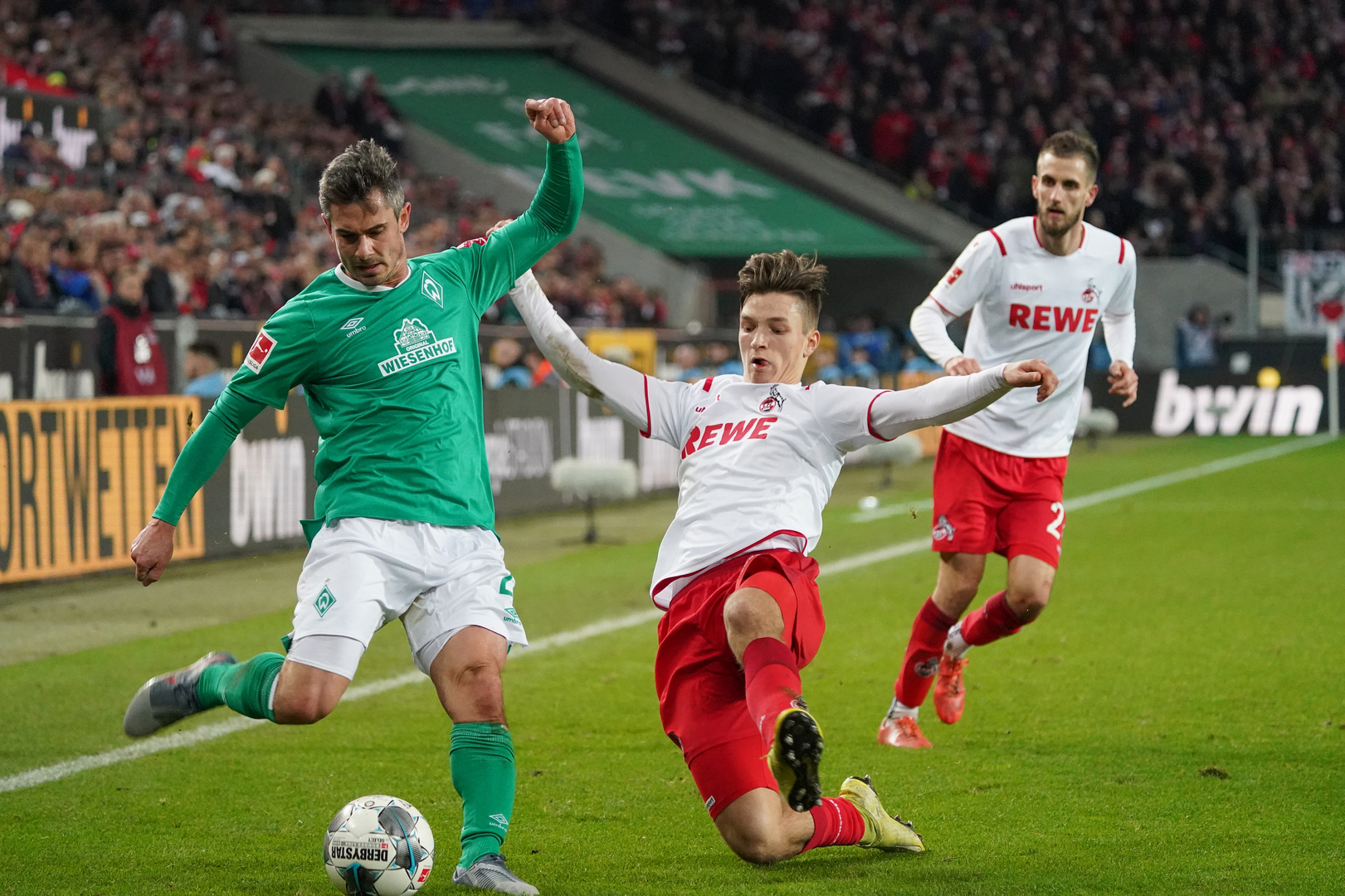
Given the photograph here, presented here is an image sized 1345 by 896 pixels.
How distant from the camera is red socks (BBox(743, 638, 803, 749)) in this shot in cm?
386

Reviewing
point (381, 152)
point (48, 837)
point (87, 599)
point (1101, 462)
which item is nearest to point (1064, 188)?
point (381, 152)

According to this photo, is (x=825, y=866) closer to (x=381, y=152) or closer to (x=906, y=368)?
(x=381, y=152)

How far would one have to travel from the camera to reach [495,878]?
4168 millimetres

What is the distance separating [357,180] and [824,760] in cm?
284

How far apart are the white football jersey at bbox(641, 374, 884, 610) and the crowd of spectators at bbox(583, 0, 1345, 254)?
2613cm

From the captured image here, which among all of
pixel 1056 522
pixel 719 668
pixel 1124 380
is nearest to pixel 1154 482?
pixel 1056 522

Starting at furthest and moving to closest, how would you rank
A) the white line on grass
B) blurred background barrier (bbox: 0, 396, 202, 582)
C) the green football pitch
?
the white line on grass → blurred background barrier (bbox: 0, 396, 202, 582) → the green football pitch

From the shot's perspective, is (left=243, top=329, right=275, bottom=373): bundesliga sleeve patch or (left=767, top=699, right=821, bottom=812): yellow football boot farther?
(left=243, top=329, right=275, bottom=373): bundesliga sleeve patch

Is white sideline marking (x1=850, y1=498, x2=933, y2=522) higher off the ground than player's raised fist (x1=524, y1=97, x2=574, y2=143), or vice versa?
player's raised fist (x1=524, y1=97, x2=574, y2=143)

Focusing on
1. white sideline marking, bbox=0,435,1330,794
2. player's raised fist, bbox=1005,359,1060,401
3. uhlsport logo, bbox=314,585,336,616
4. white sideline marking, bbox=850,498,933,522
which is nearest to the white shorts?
uhlsport logo, bbox=314,585,336,616

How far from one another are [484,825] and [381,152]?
191cm

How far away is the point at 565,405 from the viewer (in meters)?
15.6

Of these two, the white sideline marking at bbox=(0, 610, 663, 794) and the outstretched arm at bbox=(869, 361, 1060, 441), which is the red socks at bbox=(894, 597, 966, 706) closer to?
the white sideline marking at bbox=(0, 610, 663, 794)

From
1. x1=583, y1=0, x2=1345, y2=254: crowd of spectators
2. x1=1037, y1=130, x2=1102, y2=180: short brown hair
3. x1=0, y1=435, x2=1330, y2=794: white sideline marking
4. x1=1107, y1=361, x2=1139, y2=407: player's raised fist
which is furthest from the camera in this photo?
x1=583, y1=0, x2=1345, y2=254: crowd of spectators
